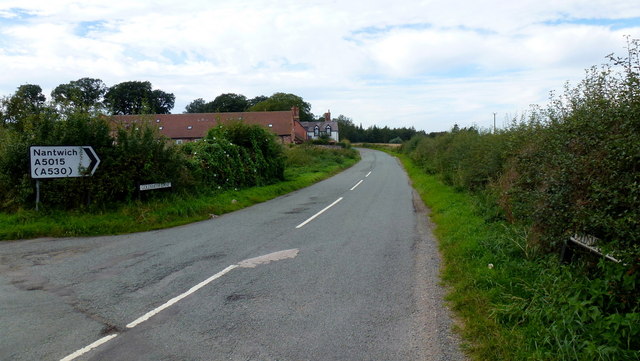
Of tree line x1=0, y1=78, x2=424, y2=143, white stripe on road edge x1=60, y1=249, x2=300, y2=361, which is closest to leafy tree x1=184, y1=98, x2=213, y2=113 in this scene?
tree line x1=0, y1=78, x2=424, y2=143

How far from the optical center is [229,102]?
113312 mm

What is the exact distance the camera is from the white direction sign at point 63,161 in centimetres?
1222

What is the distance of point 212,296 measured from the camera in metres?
6.40

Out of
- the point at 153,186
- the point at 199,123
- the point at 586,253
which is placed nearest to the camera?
the point at 586,253

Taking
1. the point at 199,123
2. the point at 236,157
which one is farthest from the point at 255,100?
the point at 236,157

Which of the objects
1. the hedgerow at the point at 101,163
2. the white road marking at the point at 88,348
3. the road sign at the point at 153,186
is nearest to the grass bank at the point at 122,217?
the road sign at the point at 153,186

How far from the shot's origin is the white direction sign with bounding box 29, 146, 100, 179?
40.1ft

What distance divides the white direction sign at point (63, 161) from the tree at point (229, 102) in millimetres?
100967

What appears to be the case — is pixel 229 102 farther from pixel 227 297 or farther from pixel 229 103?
pixel 227 297

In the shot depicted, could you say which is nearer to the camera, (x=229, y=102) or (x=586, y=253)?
(x=586, y=253)

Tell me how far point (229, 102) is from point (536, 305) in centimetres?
11261

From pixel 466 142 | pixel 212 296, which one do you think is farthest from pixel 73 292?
pixel 466 142

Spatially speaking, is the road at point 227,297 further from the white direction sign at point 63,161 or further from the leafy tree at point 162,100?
the leafy tree at point 162,100

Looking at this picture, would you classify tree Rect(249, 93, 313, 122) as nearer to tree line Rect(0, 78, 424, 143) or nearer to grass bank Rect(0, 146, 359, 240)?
tree line Rect(0, 78, 424, 143)
